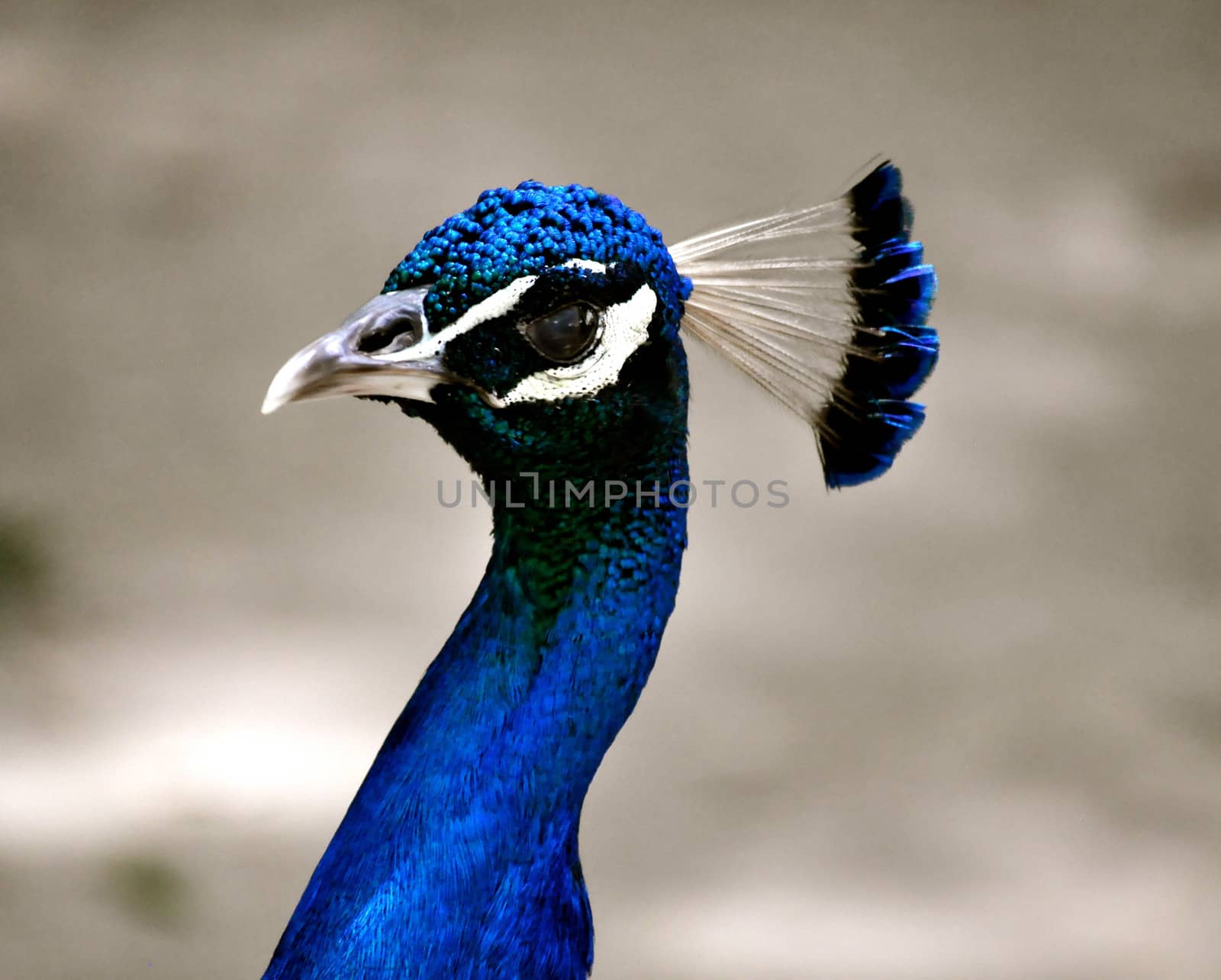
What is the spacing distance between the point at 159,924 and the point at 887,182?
5.28 ft

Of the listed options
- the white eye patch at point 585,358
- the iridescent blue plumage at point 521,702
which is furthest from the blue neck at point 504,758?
the white eye patch at point 585,358

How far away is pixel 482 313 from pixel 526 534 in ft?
0.64

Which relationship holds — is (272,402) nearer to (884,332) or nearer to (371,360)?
(371,360)

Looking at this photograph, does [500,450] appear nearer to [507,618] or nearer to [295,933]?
[507,618]

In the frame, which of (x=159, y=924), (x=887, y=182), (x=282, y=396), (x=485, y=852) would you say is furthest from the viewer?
(x=159, y=924)

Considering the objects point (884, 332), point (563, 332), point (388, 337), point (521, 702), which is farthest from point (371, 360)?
point (884, 332)

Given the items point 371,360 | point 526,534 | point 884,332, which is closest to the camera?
point 371,360

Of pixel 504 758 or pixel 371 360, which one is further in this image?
pixel 504 758

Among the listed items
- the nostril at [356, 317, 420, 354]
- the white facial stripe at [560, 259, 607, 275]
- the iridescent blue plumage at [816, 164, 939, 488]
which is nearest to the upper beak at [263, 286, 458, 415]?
the nostril at [356, 317, 420, 354]

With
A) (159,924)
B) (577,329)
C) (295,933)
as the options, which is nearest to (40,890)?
A: (159,924)

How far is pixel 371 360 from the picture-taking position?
123 cm

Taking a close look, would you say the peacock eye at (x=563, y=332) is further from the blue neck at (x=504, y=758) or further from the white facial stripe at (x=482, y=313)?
the blue neck at (x=504, y=758)

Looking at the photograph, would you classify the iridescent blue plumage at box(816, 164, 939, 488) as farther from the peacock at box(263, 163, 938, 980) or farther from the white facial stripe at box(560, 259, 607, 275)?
the white facial stripe at box(560, 259, 607, 275)

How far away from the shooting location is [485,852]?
4.38 ft
